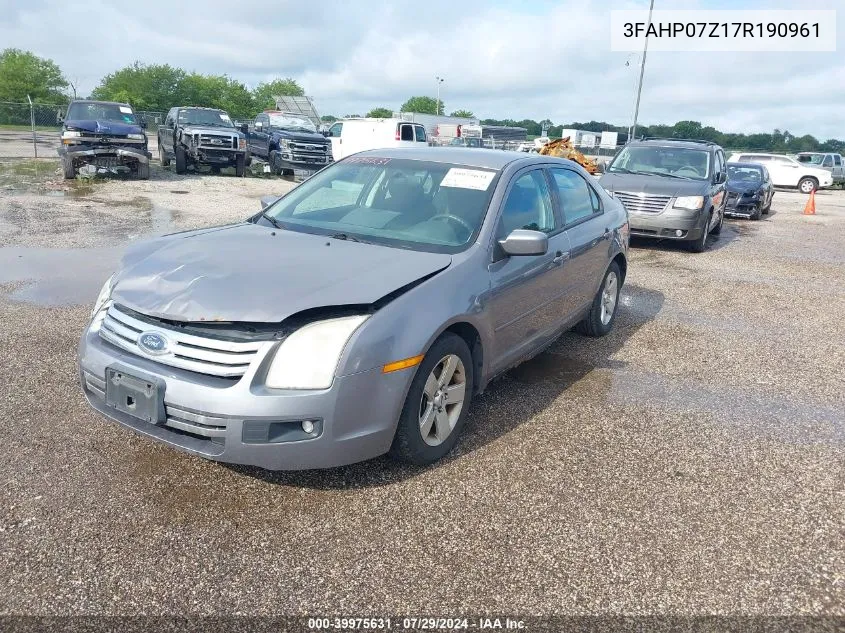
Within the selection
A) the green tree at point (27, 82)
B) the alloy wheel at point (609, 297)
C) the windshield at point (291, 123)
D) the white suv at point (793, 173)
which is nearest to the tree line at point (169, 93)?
the green tree at point (27, 82)

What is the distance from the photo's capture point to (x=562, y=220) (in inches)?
195

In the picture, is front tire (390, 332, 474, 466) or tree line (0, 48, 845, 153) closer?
front tire (390, 332, 474, 466)

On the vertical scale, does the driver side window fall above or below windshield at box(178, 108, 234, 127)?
A: below

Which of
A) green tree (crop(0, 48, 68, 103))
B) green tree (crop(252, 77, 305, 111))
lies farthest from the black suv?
green tree (crop(252, 77, 305, 111))

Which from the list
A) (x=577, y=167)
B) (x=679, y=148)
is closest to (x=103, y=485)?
(x=577, y=167)

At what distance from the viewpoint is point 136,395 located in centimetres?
305

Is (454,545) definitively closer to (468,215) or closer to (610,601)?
(610,601)

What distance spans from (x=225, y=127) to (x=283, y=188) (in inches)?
138

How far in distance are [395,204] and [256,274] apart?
131 cm

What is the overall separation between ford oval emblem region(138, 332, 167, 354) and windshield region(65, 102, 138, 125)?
51.9 ft

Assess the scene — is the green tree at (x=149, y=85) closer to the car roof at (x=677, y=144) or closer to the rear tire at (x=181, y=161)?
the rear tire at (x=181, y=161)

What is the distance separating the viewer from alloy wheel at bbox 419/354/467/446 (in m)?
3.45

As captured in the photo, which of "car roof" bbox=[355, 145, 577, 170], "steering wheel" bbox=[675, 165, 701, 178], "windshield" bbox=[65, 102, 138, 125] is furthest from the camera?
"windshield" bbox=[65, 102, 138, 125]

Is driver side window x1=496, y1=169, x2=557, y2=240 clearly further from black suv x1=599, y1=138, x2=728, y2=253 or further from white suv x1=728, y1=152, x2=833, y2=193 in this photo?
white suv x1=728, y1=152, x2=833, y2=193
